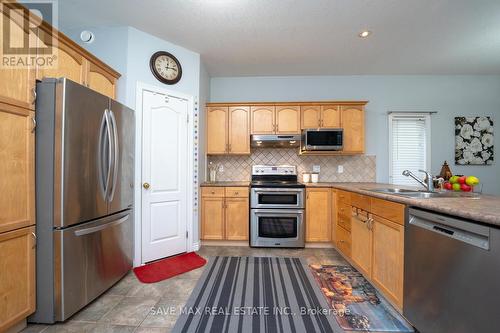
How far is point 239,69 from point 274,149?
55.6 inches

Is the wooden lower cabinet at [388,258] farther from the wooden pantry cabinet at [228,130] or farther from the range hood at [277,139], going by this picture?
the wooden pantry cabinet at [228,130]

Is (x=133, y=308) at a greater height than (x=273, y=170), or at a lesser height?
lesser

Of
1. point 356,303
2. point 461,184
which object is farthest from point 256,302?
point 461,184

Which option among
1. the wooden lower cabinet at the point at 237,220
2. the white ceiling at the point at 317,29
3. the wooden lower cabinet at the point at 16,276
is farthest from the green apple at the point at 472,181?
the wooden lower cabinet at the point at 16,276

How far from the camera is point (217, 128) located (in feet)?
11.0

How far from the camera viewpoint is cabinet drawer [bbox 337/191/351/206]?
8.14 feet

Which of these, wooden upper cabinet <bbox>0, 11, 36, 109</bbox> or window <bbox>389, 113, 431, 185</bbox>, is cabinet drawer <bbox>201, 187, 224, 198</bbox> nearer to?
wooden upper cabinet <bbox>0, 11, 36, 109</bbox>

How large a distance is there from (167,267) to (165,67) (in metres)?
2.39

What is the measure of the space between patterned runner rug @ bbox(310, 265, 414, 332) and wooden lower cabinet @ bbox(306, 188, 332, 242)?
64 cm

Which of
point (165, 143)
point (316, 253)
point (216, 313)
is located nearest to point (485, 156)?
point (316, 253)

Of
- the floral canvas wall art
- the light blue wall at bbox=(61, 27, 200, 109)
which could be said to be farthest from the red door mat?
the floral canvas wall art

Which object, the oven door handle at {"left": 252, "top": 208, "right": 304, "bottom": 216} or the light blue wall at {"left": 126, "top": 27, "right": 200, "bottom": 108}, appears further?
the oven door handle at {"left": 252, "top": 208, "right": 304, "bottom": 216}

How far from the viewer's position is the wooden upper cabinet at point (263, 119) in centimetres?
330

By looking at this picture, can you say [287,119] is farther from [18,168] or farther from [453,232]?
[18,168]
